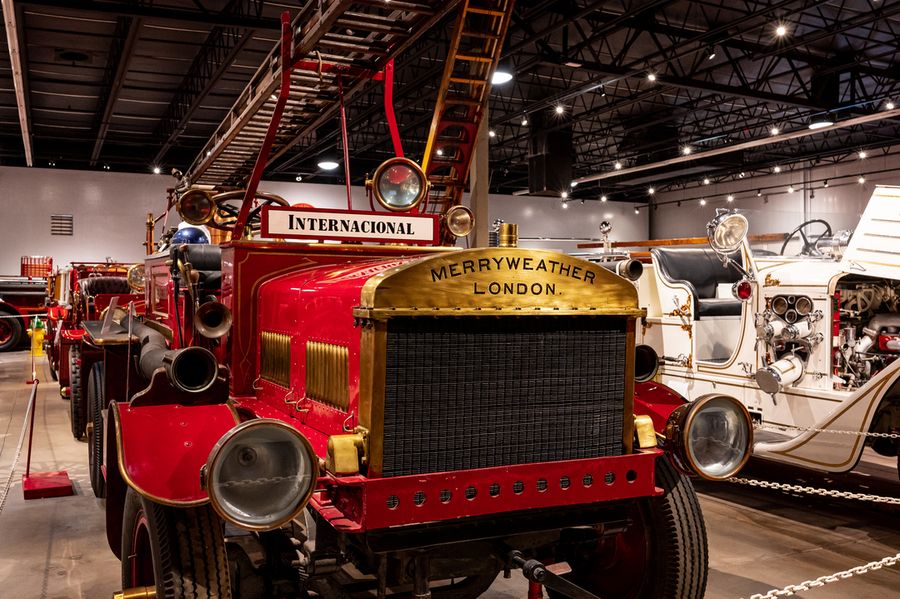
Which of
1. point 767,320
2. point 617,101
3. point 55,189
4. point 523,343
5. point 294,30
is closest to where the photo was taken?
point 523,343

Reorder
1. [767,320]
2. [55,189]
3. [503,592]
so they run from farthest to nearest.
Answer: [55,189] → [767,320] → [503,592]

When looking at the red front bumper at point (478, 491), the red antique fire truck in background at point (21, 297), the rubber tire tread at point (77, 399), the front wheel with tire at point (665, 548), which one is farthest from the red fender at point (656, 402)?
the red antique fire truck in background at point (21, 297)

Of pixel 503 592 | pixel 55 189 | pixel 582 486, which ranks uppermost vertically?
pixel 55 189

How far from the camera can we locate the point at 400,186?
12.6 feet

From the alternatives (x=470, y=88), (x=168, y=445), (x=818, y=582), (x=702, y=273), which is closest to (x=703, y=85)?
(x=702, y=273)

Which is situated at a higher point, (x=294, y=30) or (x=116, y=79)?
(x=116, y=79)

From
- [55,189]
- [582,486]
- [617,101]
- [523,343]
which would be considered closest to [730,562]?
[582,486]

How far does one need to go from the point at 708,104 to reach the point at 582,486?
14.1 meters

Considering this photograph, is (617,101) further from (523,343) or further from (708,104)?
(523,343)

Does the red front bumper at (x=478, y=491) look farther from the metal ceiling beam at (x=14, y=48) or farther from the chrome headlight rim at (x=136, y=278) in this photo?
the metal ceiling beam at (x=14, y=48)

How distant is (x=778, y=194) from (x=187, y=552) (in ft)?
63.9

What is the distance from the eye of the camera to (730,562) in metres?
3.82

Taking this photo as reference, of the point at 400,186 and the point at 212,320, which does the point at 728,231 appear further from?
the point at 212,320

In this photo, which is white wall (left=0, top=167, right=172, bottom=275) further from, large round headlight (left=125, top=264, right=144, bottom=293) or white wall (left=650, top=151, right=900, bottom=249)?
white wall (left=650, top=151, right=900, bottom=249)
